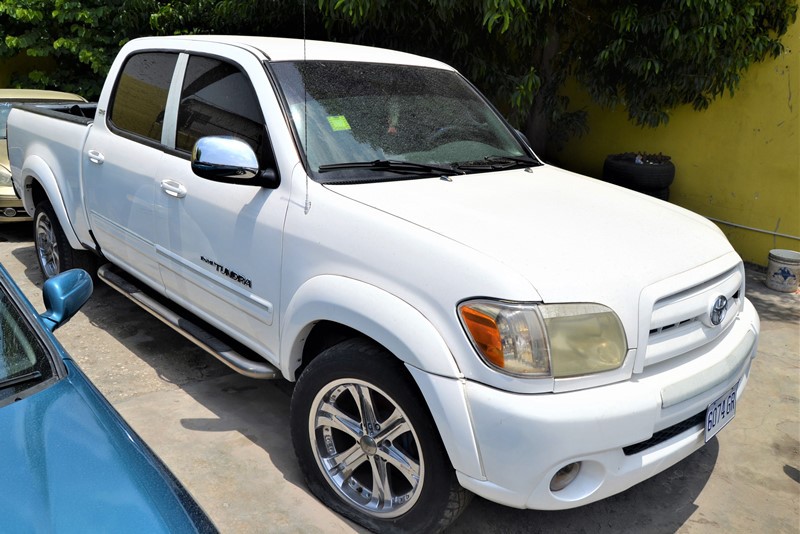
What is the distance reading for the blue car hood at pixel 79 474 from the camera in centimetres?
157

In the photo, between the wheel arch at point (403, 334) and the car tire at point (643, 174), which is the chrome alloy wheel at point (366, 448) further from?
the car tire at point (643, 174)

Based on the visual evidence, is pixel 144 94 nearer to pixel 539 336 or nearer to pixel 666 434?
pixel 539 336

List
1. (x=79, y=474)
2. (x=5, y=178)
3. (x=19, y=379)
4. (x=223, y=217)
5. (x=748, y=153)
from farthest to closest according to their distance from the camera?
(x=5, y=178) → (x=748, y=153) → (x=223, y=217) → (x=19, y=379) → (x=79, y=474)

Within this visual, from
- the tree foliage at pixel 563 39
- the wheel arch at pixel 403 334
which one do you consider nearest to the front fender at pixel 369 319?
the wheel arch at pixel 403 334

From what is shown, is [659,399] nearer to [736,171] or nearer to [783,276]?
[783,276]

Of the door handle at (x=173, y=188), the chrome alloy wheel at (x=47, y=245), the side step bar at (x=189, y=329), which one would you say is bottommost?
the chrome alloy wheel at (x=47, y=245)

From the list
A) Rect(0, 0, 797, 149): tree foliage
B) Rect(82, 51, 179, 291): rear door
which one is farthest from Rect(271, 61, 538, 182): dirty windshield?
Rect(0, 0, 797, 149): tree foliage

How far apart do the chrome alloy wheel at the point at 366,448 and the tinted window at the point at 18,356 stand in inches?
43.1

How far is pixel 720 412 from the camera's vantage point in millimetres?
2838

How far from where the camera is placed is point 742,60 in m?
6.17

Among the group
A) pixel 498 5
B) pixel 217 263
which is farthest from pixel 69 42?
pixel 217 263

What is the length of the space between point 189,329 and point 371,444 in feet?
4.63

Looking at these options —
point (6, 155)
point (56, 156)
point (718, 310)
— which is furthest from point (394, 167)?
point (6, 155)

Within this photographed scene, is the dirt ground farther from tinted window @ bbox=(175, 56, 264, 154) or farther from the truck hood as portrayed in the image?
tinted window @ bbox=(175, 56, 264, 154)
